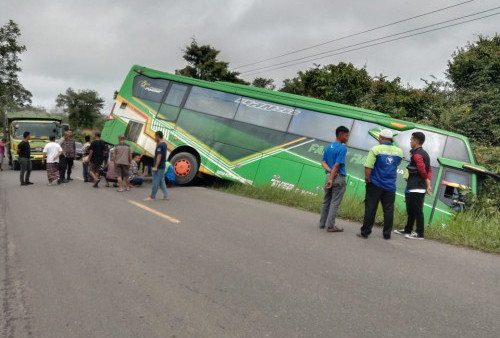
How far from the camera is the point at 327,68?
2492cm

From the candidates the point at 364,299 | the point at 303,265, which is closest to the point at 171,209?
the point at 303,265

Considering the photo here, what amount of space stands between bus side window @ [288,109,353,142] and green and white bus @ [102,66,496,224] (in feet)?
0.09

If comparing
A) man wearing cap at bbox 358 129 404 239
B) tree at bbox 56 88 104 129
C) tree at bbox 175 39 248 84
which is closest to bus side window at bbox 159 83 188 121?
man wearing cap at bbox 358 129 404 239

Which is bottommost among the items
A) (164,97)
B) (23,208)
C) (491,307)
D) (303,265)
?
(23,208)

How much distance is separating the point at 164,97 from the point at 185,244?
7722 mm

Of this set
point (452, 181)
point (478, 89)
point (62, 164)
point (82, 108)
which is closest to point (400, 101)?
point (478, 89)

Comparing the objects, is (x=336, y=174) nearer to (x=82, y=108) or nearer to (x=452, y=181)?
(x=452, y=181)

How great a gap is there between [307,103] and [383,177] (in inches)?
201

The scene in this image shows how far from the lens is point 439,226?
22.2 feet

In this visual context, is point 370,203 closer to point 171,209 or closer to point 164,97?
point 171,209

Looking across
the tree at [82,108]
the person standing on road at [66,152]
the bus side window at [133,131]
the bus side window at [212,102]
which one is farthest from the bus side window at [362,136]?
the tree at [82,108]

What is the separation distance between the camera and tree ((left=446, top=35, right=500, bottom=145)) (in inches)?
674

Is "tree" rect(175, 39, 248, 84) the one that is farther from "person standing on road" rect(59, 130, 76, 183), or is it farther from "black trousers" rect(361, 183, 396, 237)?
"black trousers" rect(361, 183, 396, 237)

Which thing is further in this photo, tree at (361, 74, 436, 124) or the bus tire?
tree at (361, 74, 436, 124)
